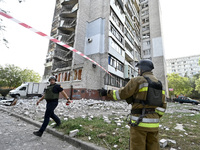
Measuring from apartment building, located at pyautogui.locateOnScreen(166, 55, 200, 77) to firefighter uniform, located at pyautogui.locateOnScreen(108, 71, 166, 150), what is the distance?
8769 cm

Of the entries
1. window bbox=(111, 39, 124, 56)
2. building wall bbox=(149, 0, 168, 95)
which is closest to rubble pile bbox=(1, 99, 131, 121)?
window bbox=(111, 39, 124, 56)

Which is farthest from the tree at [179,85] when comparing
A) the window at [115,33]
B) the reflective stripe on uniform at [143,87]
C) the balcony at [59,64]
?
the reflective stripe on uniform at [143,87]

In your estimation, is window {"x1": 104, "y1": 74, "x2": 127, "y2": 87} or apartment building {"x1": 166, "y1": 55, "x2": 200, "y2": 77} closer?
window {"x1": 104, "y1": 74, "x2": 127, "y2": 87}

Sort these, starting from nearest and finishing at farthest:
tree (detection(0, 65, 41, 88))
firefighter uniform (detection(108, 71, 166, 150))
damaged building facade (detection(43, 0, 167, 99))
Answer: firefighter uniform (detection(108, 71, 166, 150)) < damaged building facade (detection(43, 0, 167, 99)) < tree (detection(0, 65, 41, 88))

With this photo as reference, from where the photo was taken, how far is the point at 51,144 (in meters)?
2.98

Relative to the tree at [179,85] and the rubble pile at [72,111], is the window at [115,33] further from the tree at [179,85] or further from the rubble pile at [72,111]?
the tree at [179,85]

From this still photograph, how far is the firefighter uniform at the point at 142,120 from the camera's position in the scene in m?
1.68

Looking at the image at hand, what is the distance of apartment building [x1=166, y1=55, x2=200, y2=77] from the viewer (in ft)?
238

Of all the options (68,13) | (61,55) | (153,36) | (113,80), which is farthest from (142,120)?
(153,36)

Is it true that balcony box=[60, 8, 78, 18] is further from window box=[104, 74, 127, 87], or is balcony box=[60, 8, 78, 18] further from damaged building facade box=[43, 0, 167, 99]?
window box=[104, 74, 127, 87]

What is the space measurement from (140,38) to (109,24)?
70.5 feet

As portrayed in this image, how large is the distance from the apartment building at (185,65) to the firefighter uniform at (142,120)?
87694 millimetres

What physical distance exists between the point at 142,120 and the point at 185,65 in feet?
308

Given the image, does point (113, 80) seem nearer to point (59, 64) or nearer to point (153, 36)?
point (59, 64)
